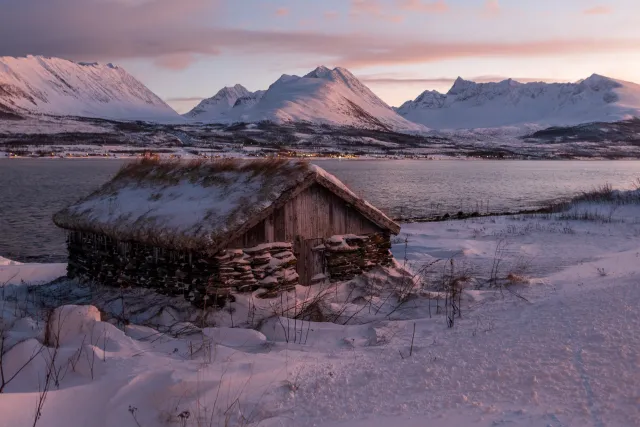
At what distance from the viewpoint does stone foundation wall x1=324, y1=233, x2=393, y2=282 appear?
11.8 meters

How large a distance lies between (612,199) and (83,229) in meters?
25.4

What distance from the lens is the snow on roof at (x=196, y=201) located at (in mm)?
10289

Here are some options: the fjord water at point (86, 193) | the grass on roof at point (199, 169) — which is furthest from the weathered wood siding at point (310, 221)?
the fjord water at point (86, 193)

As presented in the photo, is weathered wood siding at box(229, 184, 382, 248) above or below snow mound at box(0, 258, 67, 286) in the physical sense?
above

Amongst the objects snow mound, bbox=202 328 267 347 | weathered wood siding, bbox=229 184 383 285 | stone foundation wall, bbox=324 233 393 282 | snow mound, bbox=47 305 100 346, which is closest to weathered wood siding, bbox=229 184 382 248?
weathered wood siding, bbox=229 184 383 285

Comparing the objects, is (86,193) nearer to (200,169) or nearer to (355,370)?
(200,169)

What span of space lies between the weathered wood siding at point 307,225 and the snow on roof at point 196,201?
247mm

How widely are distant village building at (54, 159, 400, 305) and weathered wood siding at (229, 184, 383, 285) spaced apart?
19 millimetres

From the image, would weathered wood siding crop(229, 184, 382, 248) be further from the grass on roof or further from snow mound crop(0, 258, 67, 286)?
snow mound crop(0, 258, 67, 286)

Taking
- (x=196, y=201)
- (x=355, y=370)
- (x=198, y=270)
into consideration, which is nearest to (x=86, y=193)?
(x=196, y=201)

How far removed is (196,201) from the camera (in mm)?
11359

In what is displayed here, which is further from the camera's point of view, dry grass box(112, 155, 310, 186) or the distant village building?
dry grass box(112, 155, 310, 186)

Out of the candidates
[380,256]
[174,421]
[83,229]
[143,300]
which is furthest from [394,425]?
[83,229]

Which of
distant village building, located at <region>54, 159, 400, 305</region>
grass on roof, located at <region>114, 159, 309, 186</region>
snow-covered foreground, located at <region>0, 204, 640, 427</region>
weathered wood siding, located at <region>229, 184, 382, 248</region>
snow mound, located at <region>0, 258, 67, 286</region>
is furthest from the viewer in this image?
snow mound, located at <region>0, 258, 67, 286</region>
